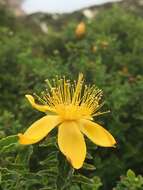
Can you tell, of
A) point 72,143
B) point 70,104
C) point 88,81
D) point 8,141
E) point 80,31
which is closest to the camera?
point 72,143

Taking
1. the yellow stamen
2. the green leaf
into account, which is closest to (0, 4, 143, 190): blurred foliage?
the green leaf

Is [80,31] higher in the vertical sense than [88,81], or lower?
lower

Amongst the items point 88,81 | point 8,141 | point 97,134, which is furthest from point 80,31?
point 97,134

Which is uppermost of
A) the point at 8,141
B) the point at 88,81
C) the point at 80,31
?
the point at 8,141

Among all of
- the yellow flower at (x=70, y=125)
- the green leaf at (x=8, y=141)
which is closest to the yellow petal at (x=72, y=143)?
the yellow flower at (x=70, y=125)

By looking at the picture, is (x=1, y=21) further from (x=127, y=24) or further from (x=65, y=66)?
(x=65, y=66)

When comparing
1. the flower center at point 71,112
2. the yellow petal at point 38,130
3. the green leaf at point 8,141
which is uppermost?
the yellow petal at point 38,130

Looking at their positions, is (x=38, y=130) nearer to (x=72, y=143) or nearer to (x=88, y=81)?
(x=72, y=143)

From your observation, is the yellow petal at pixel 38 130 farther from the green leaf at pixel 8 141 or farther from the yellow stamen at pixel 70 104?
the green leaf at pixel 8 141
